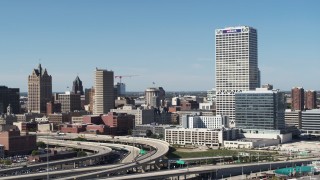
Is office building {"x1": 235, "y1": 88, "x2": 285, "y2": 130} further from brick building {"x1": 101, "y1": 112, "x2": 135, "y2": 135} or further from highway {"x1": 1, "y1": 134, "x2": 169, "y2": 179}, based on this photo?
brick building {"x1": 101, "y1": 112, "x2": 135, "y2": 135}

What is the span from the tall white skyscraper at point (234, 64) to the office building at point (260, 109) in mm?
22707

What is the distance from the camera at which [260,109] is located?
147125mm

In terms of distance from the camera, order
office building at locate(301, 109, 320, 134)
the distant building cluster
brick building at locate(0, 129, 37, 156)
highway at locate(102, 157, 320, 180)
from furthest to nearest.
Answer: office building at locate(301, 109, 320, 134) → the distant building cluster → brick building at locate(0, 129, 37, 156) → highway at locate(102, 157, 320, 180)

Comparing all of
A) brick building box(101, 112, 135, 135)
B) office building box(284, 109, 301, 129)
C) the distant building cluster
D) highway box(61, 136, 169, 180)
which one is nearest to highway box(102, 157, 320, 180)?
highway box(61, 136, 169, 180)

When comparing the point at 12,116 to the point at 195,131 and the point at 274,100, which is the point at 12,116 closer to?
the point at 195,131

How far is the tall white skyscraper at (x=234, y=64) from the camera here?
175 meters

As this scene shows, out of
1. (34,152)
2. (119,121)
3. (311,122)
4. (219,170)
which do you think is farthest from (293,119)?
(219,170)

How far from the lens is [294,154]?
12038cm

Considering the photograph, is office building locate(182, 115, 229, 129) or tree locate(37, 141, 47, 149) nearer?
tree locate(37, 141, 47, 149)

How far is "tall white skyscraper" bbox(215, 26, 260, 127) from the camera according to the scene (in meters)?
175

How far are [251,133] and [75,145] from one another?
4416 centimetres

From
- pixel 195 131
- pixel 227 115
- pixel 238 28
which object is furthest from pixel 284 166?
pixel 238 28

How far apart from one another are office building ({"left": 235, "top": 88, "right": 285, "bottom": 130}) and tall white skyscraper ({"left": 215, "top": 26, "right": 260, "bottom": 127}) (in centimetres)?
2271

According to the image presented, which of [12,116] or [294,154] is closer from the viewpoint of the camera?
[294,154]
